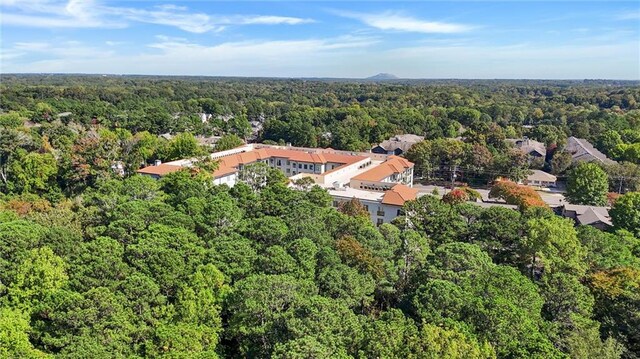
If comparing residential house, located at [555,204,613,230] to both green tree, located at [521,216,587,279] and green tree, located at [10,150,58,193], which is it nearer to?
green tree, located at [521,216,587,279]

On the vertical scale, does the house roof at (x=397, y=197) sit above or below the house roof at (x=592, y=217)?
above

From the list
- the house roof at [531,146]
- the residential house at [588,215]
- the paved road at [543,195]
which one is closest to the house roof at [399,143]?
the paved road at [543,195]

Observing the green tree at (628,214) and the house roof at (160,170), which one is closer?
the green tree at (628,214)

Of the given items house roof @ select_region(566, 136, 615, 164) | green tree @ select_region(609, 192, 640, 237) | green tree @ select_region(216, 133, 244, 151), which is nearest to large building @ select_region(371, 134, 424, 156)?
green tree @ select_region(216, 133, 244, 151)

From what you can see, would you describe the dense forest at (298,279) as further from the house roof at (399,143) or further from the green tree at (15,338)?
the house roof at (399,143)

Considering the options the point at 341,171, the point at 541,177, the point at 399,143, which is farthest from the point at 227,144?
the point at 541,177
